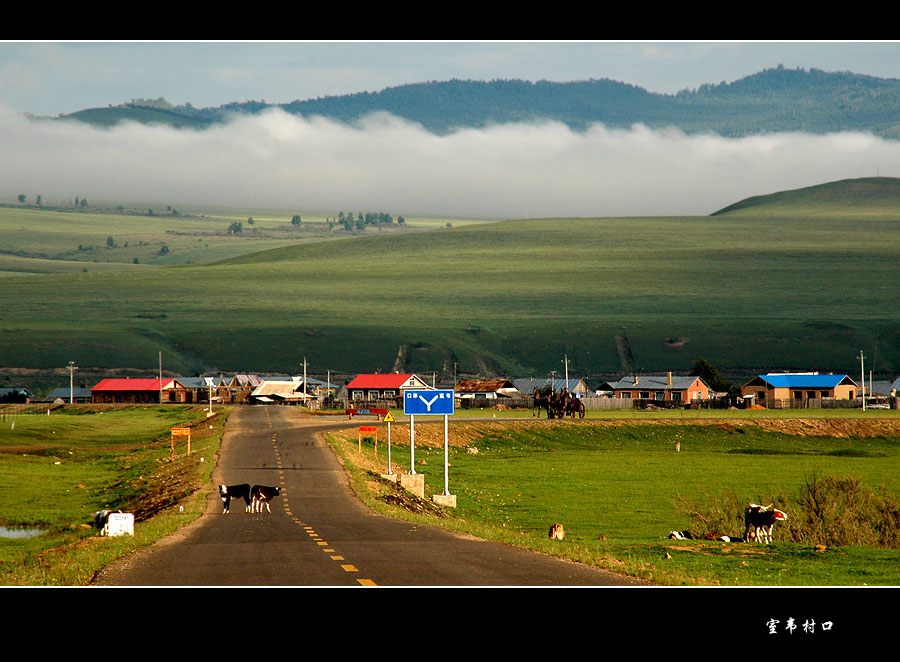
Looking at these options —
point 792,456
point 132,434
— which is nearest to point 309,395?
point 132,434

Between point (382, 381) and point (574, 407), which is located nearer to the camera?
point (574, 407)

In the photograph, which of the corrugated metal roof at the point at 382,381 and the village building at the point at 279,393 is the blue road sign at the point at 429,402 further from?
the village building at the point at 279,393

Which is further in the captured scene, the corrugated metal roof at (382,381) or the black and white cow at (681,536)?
the corrugated metal roof at (382,381)

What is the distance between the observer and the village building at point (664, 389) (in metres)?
156

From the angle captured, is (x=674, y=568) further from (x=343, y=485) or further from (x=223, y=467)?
(x=223, y=467)

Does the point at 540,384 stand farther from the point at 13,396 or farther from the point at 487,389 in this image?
the point at 13,396

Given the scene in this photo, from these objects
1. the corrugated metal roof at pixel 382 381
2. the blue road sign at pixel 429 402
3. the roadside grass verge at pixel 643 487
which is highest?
the blue road sign at pixel 429 402

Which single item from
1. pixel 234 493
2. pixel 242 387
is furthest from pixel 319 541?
pixel 242 387

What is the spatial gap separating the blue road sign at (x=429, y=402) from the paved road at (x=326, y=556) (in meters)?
3.89

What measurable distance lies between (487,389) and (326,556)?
470ft

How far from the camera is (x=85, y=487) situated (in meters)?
56.3

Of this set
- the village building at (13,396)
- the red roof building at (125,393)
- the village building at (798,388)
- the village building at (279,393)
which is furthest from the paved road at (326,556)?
the red roof building at (125,393)
